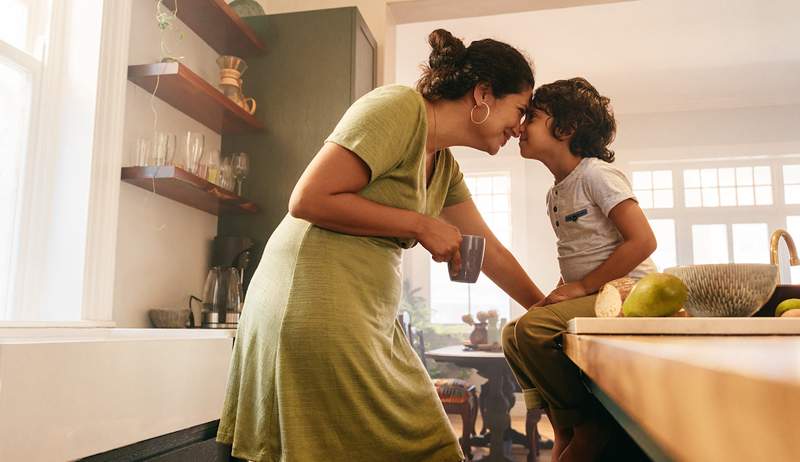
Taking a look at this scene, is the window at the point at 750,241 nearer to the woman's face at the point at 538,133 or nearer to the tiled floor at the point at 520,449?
the tiled floor at the point at 520,449

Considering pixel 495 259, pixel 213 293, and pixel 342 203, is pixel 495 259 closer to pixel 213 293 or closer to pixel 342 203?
pixel 342 203

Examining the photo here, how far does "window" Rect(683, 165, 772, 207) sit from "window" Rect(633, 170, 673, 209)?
16 cm

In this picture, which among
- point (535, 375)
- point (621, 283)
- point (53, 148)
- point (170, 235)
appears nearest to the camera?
point (621, 283)

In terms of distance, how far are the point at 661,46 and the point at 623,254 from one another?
423 cm

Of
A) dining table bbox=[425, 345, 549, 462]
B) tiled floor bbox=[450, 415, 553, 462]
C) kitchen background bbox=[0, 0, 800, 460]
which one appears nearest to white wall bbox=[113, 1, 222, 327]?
kitchen background bbox=[0, 0, 800, 460]

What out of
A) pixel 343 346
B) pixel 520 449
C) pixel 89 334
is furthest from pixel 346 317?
pixel 520 449

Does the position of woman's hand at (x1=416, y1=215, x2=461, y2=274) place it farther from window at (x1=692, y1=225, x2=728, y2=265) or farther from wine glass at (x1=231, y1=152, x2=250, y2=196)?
window at (x1=692, y1=225, x2=728, y2=265)

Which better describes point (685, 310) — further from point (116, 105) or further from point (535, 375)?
point (116, 105)

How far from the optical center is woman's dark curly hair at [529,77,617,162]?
5.87 ft

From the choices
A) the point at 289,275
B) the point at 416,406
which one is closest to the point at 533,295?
the point at 416,406

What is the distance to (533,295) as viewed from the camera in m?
1.77

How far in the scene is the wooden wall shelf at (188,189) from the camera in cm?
225

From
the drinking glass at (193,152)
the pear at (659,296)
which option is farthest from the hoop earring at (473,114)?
the drinking glass at (193,152)

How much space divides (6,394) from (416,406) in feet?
2.44
